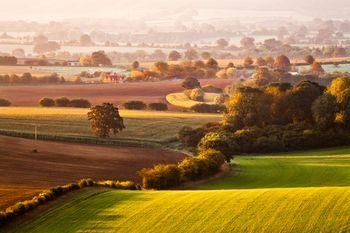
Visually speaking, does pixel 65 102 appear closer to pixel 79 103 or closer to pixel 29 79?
pixel 79 103

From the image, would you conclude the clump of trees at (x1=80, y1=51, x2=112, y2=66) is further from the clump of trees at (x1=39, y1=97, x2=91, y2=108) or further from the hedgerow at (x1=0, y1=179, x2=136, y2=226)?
the hedgerow at (x1=0, y1=179, x2=136, y2=226)

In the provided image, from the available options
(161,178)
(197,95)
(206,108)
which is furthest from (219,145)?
(197,95)

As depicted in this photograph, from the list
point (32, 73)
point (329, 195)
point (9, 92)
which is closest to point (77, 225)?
point (329, 195)

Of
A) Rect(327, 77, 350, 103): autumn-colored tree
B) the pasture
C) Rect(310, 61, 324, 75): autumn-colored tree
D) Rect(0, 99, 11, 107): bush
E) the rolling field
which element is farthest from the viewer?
Rect(310, 61, 324, 75): autumn-colored tree

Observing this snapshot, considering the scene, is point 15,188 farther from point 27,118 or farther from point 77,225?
point 27,118

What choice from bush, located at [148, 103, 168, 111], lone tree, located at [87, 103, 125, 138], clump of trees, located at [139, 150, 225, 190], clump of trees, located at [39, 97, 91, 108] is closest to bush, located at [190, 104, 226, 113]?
bush, located at [148, 103, 168, 111]

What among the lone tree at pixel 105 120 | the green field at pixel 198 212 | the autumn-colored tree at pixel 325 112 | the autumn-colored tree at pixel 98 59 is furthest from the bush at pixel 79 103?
the autumn-colored tree at pixel 98 59
